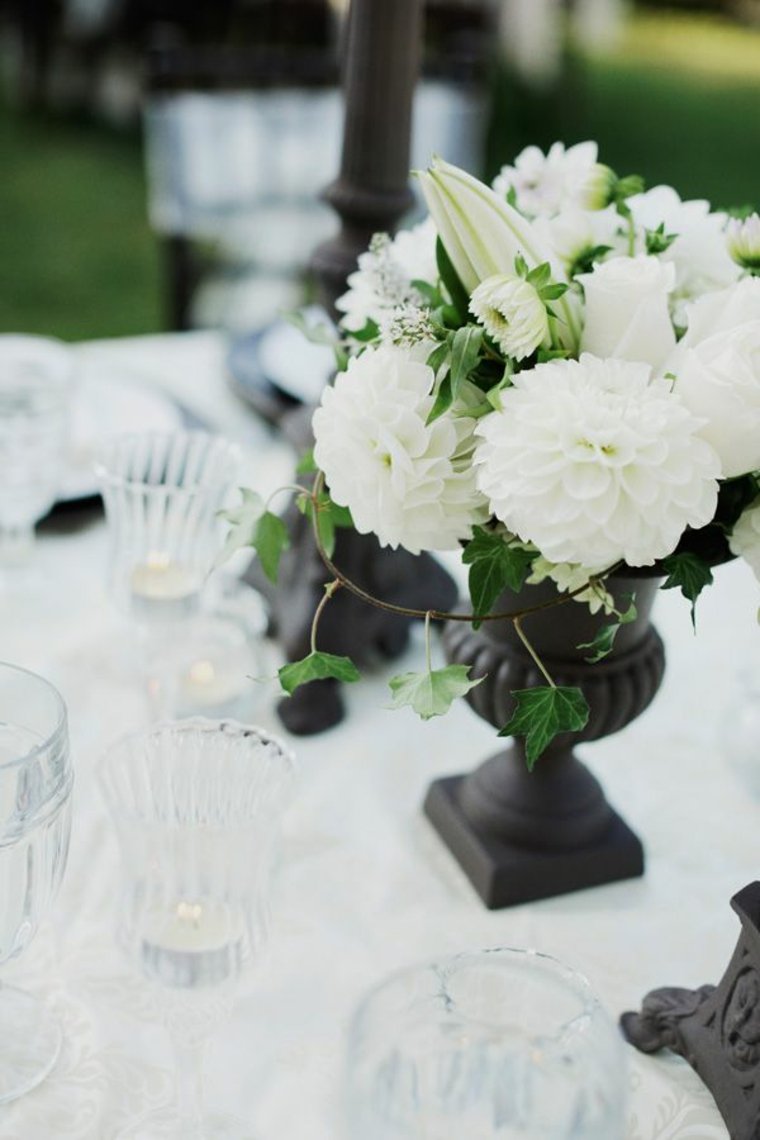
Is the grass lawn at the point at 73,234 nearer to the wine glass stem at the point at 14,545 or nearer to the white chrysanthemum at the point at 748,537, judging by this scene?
the wine glass stem at the point at 14,545

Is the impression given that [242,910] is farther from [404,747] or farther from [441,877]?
[404,747]

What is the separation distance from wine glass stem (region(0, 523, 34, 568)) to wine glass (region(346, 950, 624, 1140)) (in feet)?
2.26

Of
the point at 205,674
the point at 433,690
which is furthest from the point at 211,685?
the point at 433,690

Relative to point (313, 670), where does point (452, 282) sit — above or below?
above

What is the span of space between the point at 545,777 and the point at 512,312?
1.19 feet

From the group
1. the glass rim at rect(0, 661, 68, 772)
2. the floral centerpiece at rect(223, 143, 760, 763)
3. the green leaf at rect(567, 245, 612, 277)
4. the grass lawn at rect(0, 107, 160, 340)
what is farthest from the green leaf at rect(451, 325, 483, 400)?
the grass lawn at rect(0, 107, 160, 340)

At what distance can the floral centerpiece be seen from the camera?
0.60m

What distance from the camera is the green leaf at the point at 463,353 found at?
629 millimetres

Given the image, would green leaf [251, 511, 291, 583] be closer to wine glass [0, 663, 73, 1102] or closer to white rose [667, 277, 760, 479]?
wine glass [0, 663, 73, 1102]

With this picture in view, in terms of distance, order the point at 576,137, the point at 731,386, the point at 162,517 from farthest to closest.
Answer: the point at 576,137 → the point at 162,517 → the point at 731,386

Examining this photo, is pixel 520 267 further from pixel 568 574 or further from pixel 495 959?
pixel 495 959

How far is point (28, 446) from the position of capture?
1.05 metres

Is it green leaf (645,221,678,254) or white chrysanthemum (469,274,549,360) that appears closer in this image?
white chrysanthemum (469,274,549,360)

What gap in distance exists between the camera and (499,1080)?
1.66 ft
